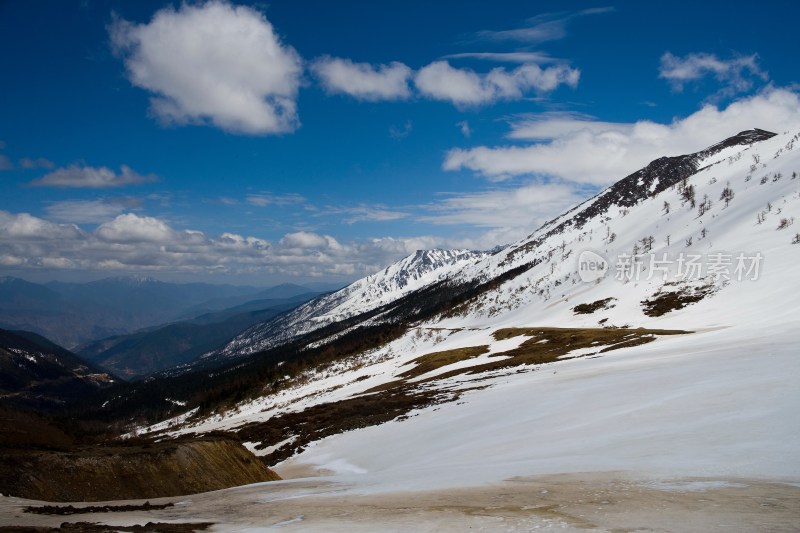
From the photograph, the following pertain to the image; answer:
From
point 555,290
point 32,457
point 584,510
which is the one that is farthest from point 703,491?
point 555,290

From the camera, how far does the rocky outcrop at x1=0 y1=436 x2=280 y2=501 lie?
59.9 ft

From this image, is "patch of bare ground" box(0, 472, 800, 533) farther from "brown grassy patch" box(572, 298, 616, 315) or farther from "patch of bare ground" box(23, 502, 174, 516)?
"brown grassy patch" box(572, 298, 616, 315)

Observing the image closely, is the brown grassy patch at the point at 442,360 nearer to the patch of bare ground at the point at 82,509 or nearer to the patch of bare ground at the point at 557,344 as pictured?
the patch of bare ground at the point at 557,344

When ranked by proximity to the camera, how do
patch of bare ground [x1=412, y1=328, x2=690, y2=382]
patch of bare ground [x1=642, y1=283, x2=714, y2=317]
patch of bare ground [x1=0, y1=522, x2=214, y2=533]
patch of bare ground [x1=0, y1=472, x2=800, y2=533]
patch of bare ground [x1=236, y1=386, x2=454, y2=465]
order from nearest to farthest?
1. patch of bare ground [x1=0, y1=472, x2=800, y2=533]
2. patch of bare ground [x1=0, y1=522, x2=214, y2=533]
3. patch of bare ground [x1=236, y1=386, x2=454, y2=465]
4. patch of bare ground [x1=412, y1=328, x2=690, y2=382]
5. patch of bare ground [x1=642, y1=283, x2=714, y2=317]

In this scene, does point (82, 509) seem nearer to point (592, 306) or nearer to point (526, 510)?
point (526, 510)

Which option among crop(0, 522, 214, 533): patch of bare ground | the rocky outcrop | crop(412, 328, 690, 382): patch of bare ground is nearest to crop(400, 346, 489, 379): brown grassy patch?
crop(412, 328, 690, 382): patch of bare ground

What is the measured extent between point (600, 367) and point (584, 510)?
30406 mm

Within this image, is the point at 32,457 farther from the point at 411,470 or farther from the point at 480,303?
the point at 480,303

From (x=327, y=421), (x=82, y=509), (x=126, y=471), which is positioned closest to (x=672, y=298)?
(x=327, y=421)

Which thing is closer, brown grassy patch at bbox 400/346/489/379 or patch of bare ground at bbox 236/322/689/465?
patch of bare ground at bbox 236/322/689/465

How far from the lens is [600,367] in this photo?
38125 mm

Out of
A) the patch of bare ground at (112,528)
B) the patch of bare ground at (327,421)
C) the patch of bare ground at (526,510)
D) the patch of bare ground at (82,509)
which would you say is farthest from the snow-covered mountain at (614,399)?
the patch of bare ground at (82,509)

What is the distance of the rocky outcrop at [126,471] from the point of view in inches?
719

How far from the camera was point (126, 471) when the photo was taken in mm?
21062
